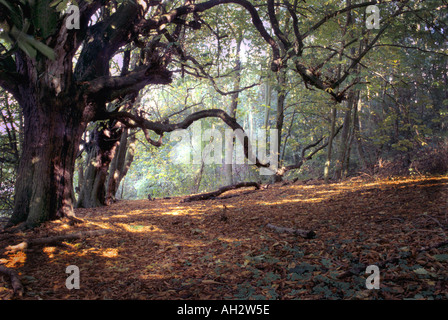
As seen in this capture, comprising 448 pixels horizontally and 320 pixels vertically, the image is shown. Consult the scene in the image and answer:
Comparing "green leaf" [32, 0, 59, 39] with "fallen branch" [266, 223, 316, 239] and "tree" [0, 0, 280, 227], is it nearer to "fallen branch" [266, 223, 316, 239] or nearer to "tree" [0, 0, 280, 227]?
"tree" [0, 0, 280, 227]

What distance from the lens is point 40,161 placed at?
4250mm

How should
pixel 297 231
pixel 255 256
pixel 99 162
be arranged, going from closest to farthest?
pixel 255 256
pixel 297 231
pixel 99 162

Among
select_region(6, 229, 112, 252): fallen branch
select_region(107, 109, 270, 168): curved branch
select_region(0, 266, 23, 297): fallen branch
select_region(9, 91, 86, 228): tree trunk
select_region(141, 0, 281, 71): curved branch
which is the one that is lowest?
select_region(0, 266, 23, 297): fallen branch

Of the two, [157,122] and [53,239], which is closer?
[53,239]

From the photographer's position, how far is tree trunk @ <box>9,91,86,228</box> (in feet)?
13.9

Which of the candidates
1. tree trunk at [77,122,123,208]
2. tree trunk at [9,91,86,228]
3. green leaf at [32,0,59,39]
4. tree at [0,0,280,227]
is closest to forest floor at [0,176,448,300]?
tree trunk at [9,91,86,228]

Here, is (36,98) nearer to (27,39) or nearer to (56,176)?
(56,176)

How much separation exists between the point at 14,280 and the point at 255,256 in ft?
7.76

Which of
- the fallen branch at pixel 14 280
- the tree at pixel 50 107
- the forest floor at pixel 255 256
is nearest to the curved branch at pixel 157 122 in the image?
the tree at pixel 50 107

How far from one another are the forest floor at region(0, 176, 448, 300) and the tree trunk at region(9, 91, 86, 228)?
368 mm

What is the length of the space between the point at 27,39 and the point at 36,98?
153 inches

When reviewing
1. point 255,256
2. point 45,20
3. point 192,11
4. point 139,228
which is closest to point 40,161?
point 139,228

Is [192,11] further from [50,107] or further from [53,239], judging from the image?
[53,239]

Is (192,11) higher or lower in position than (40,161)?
higher
